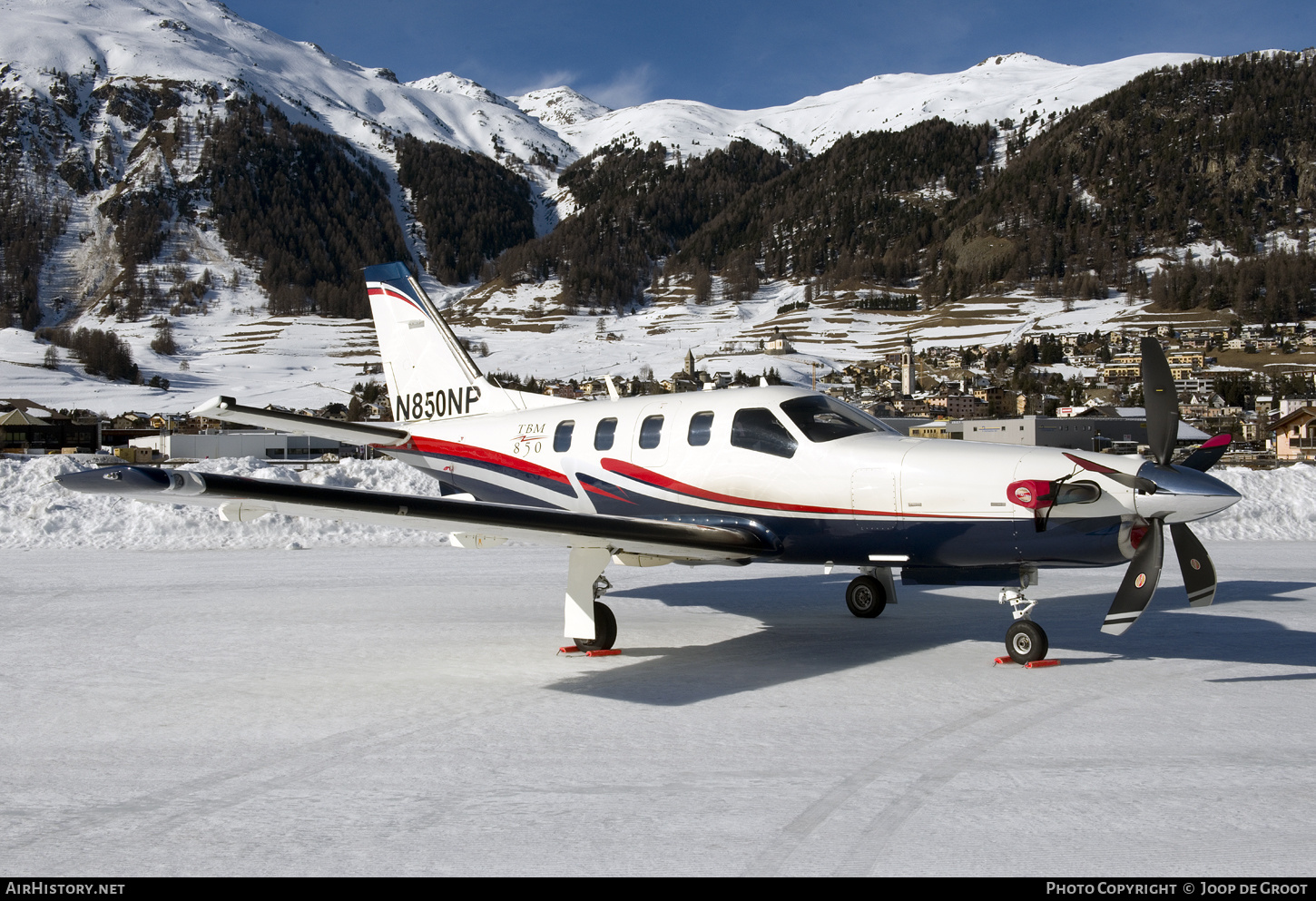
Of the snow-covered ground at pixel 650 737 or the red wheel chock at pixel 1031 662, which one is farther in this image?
the red wheel chock at pixel 1031 662

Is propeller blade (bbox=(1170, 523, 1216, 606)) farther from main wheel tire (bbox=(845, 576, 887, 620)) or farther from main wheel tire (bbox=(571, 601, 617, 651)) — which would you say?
main wheel tire (bbox=(571, 601, 617, 651))

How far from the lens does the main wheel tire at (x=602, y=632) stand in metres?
9.23

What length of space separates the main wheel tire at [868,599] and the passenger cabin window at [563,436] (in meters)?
4.08

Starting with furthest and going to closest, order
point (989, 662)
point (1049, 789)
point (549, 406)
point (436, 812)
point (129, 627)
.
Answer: point (549, 406) < point (129, 627) < point (989, 662) < point (1049, 789) < point (436, 812)

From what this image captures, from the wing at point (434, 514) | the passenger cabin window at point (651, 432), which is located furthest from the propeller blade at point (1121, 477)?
the passenger cabin window at point (651, 432)

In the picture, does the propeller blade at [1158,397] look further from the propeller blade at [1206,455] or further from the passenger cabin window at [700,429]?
the passenger cabin window at [700,429]

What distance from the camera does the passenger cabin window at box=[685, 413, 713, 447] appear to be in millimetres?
9781

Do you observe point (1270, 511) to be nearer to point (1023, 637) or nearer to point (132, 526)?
point (1023, 637)

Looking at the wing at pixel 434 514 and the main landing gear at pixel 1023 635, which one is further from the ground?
the wing at pixel 434 514

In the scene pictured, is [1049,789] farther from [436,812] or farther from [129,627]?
[129,627]

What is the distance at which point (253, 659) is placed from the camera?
8.88 metres

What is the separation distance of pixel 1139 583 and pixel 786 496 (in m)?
3.20
